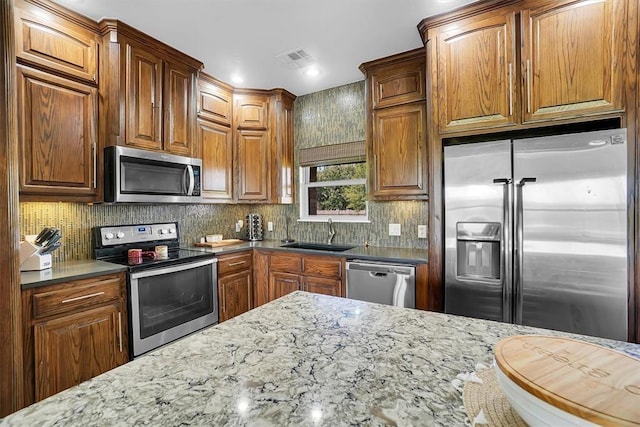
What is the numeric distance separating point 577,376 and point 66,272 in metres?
2.48

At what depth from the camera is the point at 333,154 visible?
336 cm

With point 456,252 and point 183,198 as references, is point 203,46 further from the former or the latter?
point 456,252

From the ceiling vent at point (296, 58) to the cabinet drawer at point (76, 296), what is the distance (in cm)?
220

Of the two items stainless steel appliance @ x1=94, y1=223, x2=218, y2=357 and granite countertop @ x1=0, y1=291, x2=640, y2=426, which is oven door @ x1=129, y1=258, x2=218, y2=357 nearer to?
stainless steel appliance @ x1=94, y1=223, x2=218, y2=357

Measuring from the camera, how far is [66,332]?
1.80 metres

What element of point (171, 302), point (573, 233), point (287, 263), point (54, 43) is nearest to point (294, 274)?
point (287, 263)

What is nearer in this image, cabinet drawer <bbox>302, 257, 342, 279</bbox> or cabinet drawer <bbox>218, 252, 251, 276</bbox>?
cabinet drawer <bbox>302, 257, 342, 279</bbox>

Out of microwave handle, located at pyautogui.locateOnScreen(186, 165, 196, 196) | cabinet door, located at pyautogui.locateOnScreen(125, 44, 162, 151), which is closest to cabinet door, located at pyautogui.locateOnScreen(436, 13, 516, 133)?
microwave handle, located at pyautogui.locateOnScreen(186, 165, 196, 196)

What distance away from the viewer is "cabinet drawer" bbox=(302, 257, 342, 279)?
2.69 m

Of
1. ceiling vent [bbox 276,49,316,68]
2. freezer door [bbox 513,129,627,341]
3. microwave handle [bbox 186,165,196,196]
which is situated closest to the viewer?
freezer door [bbox 513,129,627,341]

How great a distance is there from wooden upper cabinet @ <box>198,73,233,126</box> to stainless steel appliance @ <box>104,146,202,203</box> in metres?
0.58

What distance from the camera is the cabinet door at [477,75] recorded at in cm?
196

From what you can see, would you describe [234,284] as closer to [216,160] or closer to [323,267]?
[323,267]

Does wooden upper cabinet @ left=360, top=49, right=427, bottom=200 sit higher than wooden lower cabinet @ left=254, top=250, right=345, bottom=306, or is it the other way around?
wooden upper cabinet @ left=360, top=49, right=427, bottom=200
